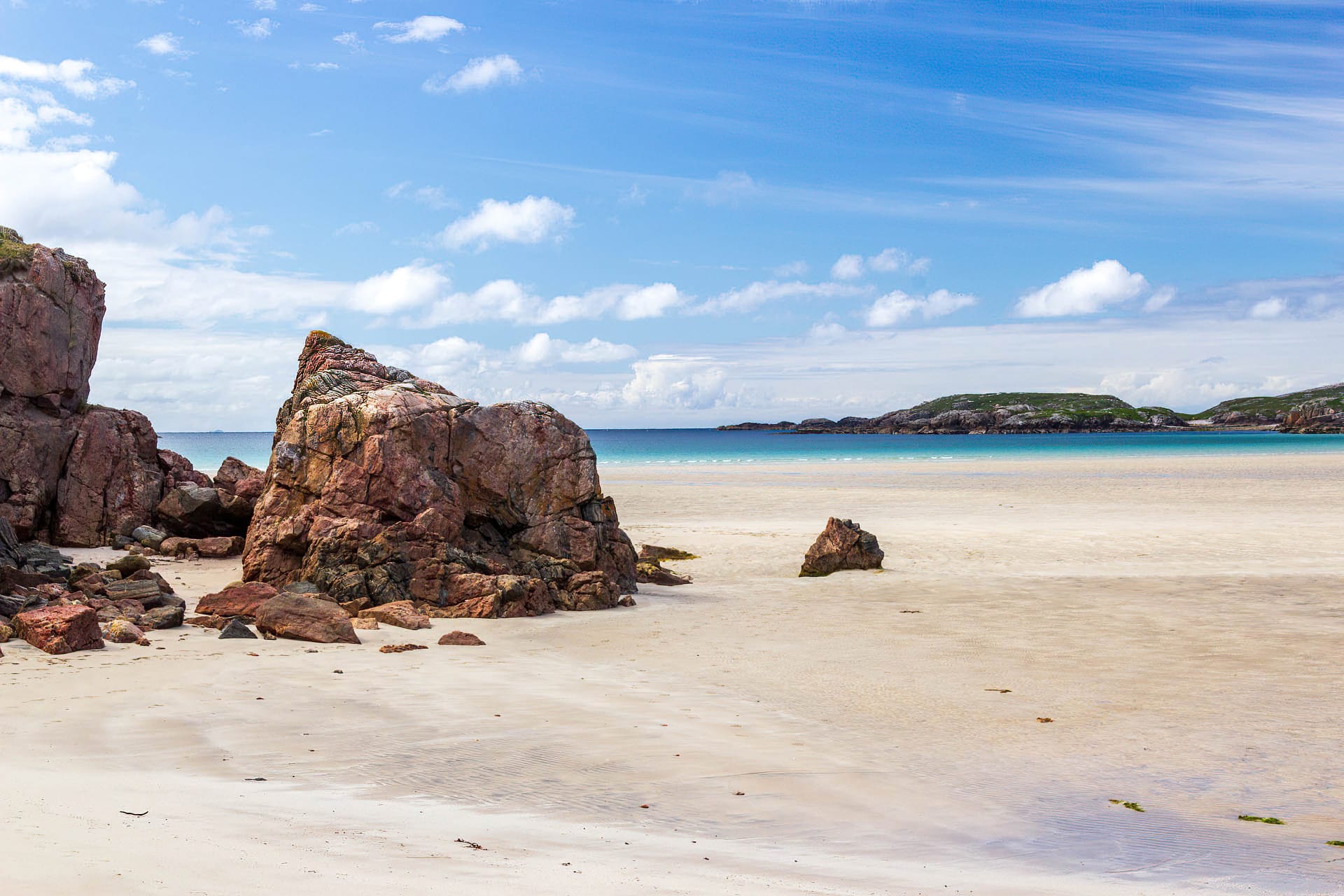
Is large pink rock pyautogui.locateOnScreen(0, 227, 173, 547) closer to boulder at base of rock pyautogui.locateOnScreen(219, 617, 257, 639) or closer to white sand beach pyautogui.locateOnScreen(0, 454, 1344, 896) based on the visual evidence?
white sand beach pyautogui.locateOnScreen(0, 454, 1344, 896)

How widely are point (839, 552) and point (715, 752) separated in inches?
467

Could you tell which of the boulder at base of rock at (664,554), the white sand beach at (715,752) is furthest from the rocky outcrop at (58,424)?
the boulder at base of rock at (664,554)

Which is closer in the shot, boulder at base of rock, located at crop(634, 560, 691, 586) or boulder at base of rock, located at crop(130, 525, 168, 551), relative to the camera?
boulder at base of rock, located at crop(634, 560, 691, 586)

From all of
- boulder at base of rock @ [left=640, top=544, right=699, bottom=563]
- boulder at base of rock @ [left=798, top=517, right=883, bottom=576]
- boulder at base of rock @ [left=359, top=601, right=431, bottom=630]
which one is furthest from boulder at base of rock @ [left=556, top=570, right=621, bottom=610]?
boulder at base of rock @ [left=640, top=544, right=699, bottom=563]

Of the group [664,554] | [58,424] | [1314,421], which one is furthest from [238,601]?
[1314,421]

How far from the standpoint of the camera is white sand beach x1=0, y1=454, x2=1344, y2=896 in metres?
5.02

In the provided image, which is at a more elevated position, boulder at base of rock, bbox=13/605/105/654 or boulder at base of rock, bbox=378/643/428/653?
boulder at base of rock, bbox=13/605/105/654

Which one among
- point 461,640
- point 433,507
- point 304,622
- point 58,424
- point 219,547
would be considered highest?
point 58,424

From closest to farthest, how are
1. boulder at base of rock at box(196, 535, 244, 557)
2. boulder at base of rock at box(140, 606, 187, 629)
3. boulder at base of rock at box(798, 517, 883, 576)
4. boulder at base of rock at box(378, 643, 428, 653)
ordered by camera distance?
boulder at base of rock at box(378, 643, 428, 653) → boulder at base of rock at box(140, 606, 187, 629) → boulder at base of rock at box(196, 535, 244, 557) → boulder at base of rock at box(798, 517, 883, 576)

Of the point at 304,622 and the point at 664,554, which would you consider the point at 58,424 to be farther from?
the point at 664,554

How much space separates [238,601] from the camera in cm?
1266

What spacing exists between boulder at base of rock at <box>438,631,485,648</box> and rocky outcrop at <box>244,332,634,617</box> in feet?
5.33

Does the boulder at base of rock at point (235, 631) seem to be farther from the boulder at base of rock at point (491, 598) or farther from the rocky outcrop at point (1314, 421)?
the rocky outcrop at point (1314, 421)

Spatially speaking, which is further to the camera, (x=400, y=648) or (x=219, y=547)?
(x=219, y=547)
